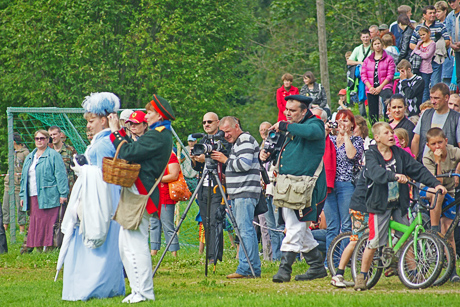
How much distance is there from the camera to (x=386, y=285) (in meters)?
7.94

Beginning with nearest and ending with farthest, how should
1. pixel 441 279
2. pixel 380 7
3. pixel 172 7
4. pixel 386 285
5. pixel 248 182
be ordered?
pixel 441 279 < pixel 386 285 < pixel 248 182 < pixel 380 7 < pixel 172 7

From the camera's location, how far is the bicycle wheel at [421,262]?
7207 mm

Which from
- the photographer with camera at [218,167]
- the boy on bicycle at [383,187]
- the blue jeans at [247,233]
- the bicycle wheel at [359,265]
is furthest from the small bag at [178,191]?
the boy on bicycle at [383,187]

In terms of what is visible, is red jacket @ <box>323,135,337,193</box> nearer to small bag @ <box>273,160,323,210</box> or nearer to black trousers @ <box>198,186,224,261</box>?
small bag @ <box>273,160,323,210</box>

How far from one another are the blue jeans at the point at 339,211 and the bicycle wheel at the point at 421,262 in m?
1.89

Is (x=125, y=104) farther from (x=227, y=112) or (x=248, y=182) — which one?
(x=248, y=182)

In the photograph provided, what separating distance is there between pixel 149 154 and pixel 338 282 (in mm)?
2677

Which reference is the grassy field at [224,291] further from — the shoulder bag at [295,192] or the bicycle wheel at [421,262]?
the shoulder bag at [295,192]

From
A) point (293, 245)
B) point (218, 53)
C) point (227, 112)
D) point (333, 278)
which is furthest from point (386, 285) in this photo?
point (227, 112)

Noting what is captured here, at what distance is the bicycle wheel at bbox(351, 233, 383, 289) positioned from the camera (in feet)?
24.8

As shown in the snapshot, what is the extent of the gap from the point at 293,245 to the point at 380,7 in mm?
19431

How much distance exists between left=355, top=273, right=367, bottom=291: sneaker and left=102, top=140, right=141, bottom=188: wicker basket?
2.66 m

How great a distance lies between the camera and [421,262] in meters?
7.36

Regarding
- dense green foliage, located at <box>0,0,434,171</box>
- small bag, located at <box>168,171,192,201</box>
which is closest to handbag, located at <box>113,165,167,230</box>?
small bag, located at <box>168,171,192,201</box>
